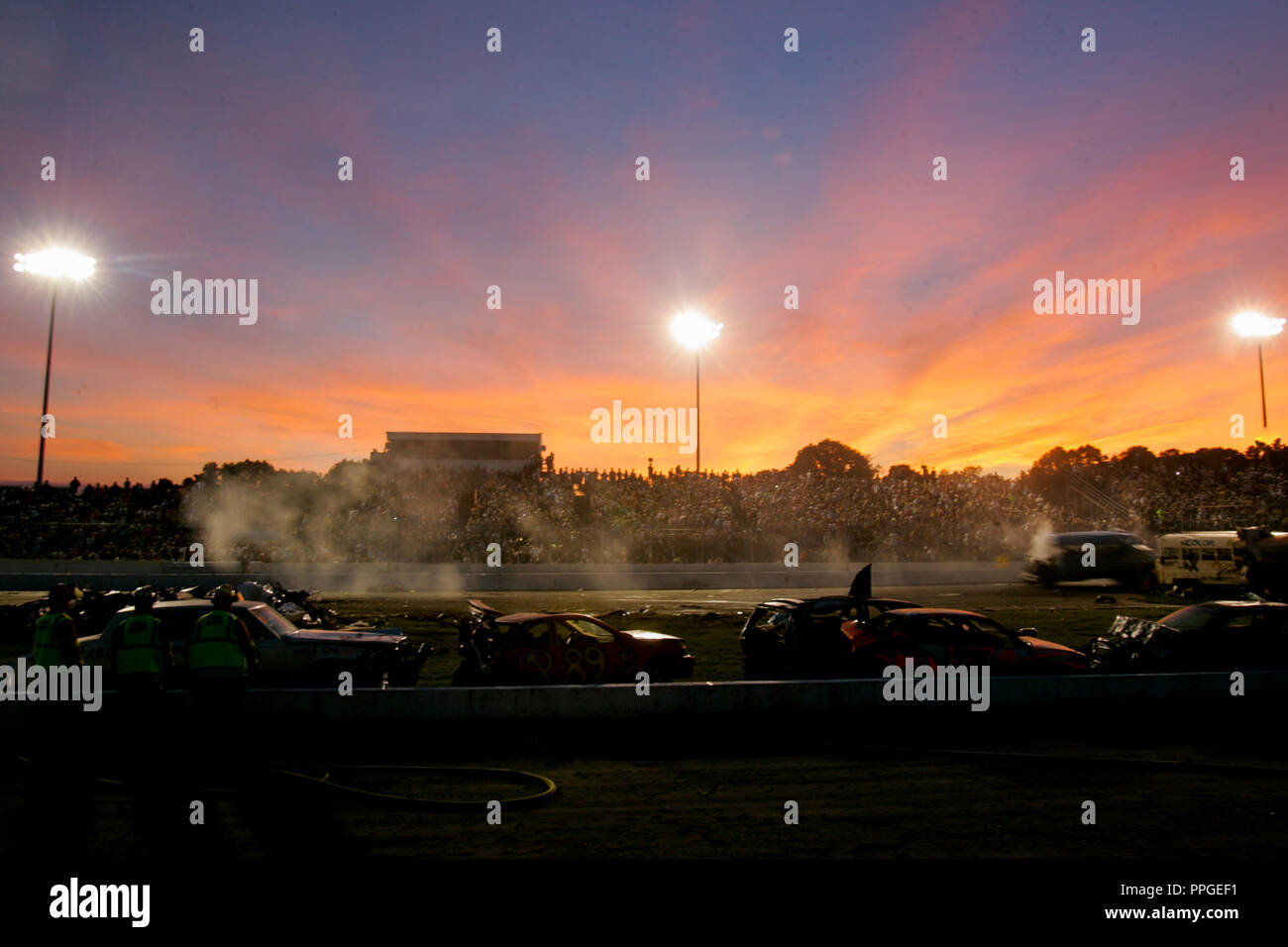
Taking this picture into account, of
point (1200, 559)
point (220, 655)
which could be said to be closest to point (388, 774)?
point (220, 655)

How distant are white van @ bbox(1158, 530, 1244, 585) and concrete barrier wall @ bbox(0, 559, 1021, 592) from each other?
5.25 metres

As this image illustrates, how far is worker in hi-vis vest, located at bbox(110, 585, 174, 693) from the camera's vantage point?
7355mm

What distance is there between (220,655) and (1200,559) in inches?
1060

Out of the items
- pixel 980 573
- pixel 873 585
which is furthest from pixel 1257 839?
pixel 980 573

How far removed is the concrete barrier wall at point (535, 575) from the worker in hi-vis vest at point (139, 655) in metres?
19.4

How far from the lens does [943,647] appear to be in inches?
398

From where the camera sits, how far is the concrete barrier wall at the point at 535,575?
27297 mm

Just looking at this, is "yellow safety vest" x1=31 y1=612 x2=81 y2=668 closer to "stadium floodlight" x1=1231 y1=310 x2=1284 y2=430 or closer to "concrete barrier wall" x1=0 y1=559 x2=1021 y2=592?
"concrete barrier wall" x1=0 y1=559 x2=1021 y2=592

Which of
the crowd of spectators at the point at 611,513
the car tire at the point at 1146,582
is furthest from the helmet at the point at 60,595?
the car tire at the point at 1146,582

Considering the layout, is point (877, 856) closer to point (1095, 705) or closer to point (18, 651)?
point (1095, 705)

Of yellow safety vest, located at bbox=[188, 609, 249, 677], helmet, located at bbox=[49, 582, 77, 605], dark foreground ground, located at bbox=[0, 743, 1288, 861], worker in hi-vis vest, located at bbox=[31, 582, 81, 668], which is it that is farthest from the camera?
yellow safety vest, located at bbox=[188, 609, 249, 677]

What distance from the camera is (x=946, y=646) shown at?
10.1 m

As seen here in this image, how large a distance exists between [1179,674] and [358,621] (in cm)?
1563

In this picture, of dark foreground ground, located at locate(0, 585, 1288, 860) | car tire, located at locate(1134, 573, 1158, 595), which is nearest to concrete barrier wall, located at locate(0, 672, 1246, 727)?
dark foreground ground, located at locate(0, 585, 1288, 860)
